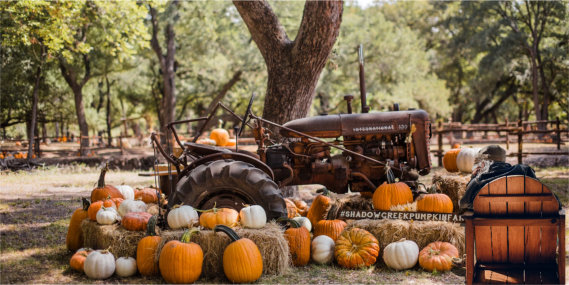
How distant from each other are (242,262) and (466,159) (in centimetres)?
375

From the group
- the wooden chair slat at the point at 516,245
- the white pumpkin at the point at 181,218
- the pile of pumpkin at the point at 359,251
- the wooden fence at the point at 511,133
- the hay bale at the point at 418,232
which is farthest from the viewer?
the wooden fence at the point at 511,133

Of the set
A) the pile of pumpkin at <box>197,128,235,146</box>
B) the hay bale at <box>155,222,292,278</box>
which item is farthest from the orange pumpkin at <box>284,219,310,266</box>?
the pile of pumpkin at <box>197,128,235,146</box>

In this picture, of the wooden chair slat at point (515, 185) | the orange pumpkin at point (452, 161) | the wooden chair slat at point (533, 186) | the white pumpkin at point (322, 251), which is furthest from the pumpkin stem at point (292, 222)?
the orange pumpkin at point (452, 161)

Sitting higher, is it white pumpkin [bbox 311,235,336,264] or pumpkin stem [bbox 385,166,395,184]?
pumpkin stem [bbox 385,166,395,184]

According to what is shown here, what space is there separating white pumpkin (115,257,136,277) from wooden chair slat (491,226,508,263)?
3.08m

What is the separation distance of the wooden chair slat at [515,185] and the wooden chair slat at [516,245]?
28 centimetres

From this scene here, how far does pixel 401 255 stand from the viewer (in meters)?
4.52

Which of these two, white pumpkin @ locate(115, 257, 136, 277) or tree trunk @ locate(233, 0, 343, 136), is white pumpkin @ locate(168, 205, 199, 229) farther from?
tree trunk @ locate(233, 0, 343, 136)

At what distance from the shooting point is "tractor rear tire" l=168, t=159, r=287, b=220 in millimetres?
4953

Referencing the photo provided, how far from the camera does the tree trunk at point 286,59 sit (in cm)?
742

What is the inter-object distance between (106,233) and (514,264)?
141 inches

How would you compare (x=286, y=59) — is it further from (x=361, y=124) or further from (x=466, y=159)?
(x=466, y=159)

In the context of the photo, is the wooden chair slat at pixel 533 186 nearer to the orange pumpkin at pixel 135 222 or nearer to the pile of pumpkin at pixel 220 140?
the orange pumpkin at pixel 135 222

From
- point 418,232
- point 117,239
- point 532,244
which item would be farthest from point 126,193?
point 532,244
